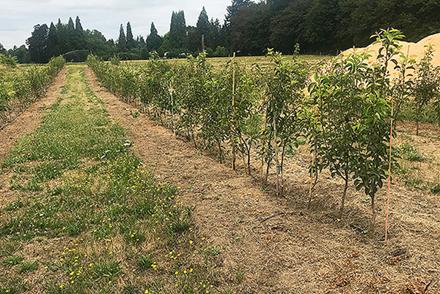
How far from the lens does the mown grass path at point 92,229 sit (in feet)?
16.2

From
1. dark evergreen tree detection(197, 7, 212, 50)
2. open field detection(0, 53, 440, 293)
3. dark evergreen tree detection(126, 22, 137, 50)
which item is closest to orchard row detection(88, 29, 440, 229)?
open field detection(0, 53, 440, 293)

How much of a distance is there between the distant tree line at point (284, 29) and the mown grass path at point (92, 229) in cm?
2072

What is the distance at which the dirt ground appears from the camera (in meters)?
4.50

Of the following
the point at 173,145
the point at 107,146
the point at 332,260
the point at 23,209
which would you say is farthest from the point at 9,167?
the point at 332,260

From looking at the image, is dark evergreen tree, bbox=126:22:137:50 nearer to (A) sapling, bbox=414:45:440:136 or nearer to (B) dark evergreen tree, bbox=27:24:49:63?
(B) dark evergreen tree, bbox=27:24:49:63

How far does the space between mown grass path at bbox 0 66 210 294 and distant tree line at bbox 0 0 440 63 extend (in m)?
20.7

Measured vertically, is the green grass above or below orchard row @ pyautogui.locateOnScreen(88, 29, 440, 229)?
below

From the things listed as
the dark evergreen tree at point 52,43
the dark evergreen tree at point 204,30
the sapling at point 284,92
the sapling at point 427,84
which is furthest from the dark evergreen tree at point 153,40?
the sapling at point 284,92

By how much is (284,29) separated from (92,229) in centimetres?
6267

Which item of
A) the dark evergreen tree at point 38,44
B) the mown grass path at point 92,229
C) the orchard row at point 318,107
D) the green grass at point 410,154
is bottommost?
the mown grass path at point 92,229

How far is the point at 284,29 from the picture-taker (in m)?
64.3

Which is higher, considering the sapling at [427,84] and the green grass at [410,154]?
the sapling at [427,84]

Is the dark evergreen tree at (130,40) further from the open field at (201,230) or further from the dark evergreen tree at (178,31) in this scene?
the open field at (201,230)

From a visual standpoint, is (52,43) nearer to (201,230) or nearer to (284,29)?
(284,29)
